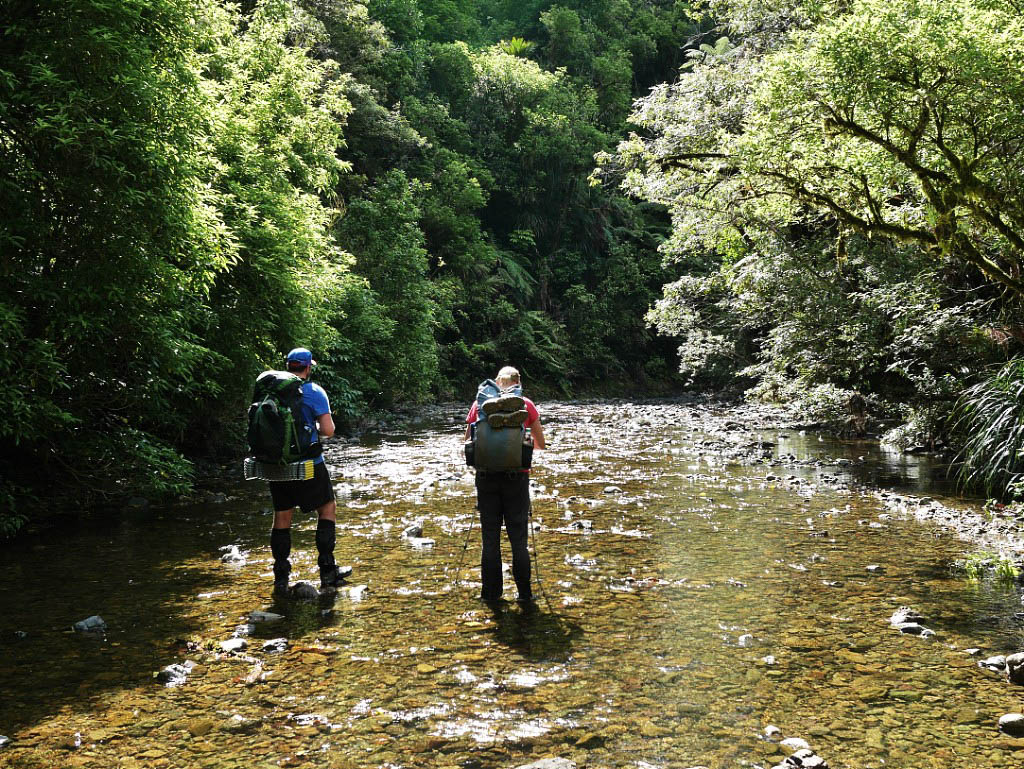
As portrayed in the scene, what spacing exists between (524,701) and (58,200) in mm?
8251

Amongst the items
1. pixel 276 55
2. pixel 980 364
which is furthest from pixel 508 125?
pixel 980 364

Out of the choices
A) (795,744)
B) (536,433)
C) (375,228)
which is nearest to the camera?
(795,744)

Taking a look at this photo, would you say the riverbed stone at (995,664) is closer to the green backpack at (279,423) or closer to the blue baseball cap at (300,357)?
the green backpack at (279,423)

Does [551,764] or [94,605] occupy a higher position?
[94,605]

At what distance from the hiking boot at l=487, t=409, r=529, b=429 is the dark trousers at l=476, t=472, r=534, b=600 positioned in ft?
1.51

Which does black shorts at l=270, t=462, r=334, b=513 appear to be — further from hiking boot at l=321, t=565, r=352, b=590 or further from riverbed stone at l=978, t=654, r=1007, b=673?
riverbed stone at l=978, t=654, r=1007, b=673

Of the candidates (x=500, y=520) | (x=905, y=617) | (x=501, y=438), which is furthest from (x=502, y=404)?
(x=905, y=617)

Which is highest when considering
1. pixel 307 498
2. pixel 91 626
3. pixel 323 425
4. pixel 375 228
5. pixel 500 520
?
pixel 375 228

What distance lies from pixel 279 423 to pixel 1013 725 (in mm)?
5973

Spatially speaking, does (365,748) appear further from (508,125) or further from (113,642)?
(508,125)

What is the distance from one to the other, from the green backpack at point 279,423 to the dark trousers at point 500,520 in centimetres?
178

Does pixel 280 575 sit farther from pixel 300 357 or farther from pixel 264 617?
pixel 300 357

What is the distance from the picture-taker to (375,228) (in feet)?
96.0

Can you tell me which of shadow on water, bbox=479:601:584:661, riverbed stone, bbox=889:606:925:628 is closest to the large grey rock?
riverbed stone, bbox=889:606:925:628
